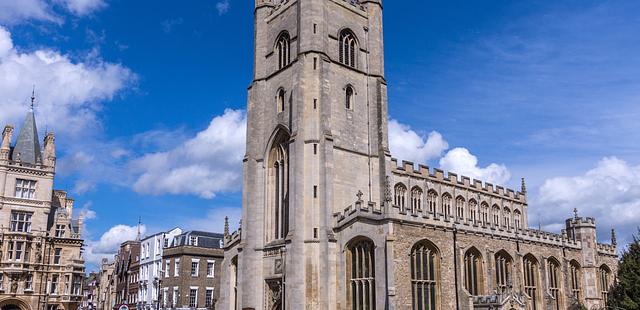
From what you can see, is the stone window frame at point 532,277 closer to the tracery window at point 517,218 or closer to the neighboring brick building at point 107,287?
the tracery window at point 517,218

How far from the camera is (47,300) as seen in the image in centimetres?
5766

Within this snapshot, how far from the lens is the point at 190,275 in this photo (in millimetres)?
61125

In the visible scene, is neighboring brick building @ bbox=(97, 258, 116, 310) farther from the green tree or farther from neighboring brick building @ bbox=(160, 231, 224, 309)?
the green tree

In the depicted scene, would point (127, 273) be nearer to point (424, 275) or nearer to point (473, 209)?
point (473, 209)

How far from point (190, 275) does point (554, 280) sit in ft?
111

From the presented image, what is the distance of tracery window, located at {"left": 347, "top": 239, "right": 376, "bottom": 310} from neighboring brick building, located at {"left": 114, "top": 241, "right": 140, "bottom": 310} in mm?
37890

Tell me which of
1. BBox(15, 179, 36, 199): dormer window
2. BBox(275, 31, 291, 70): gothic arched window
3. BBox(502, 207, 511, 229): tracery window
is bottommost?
BBox(502, 207, 511, 229): tracery window

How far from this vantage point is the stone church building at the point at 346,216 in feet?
127

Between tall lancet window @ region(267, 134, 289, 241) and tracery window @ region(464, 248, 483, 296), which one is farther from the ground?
tall lancet window @ region(267, 134, 289, 241)

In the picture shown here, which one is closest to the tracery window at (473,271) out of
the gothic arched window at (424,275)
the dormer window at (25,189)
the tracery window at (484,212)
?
the gothic arched window at (424,275)

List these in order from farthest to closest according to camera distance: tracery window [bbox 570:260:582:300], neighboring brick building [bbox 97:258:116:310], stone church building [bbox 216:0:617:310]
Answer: neighboring brick building [bbox 97:258:116:310], tracery window [bbox 570:260:582:300], stone church building [bbox 216:0:617:310]

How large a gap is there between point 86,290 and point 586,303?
81829mm

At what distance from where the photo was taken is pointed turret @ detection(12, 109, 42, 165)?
197 ft

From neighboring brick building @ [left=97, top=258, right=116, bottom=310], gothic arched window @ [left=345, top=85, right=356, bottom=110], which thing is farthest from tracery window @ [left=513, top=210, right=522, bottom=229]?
neighboring brick building @ [left=97, top=258, right=116, bottom=310]
